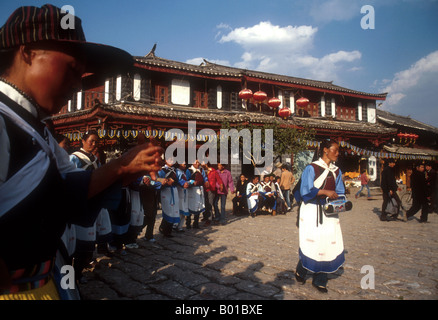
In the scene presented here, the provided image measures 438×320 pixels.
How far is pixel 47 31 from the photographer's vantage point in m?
1.06

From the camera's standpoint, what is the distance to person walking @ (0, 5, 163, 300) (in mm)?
905

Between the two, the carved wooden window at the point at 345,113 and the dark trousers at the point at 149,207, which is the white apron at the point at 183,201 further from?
the carved wooden window at the point at 345,113

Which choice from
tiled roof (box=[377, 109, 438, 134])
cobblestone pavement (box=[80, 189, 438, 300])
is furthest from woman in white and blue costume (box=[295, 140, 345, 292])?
tiled roof (box=[377, 109, 438, 134])

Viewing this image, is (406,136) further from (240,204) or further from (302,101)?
(240,204)

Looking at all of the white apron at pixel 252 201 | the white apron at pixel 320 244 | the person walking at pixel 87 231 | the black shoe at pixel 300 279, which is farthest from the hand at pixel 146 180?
the white apron at pixel 252 201

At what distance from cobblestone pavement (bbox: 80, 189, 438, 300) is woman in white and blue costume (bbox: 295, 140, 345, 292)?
0.30m

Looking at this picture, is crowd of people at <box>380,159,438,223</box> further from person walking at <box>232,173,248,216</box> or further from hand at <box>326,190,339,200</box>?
hand at <box>326,190,339,200</box>

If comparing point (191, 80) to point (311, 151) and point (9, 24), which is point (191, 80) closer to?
point (311, 151)

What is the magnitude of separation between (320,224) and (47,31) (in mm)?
3712

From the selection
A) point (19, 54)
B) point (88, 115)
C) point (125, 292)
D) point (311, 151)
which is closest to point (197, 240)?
point (125, 292)

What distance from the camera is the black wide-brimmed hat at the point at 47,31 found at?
104 cm

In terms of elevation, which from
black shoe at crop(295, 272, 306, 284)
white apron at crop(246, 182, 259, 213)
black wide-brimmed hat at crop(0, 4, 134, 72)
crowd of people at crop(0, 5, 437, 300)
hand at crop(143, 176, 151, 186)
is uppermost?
black wide-brimmed hat at crop(0, 4, 134, 72)

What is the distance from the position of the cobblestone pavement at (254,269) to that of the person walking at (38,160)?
2.74m

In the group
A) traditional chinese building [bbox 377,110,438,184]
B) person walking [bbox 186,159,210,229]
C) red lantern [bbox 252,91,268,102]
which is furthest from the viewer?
traditional chinese building [bbox 377,110,438,184]
